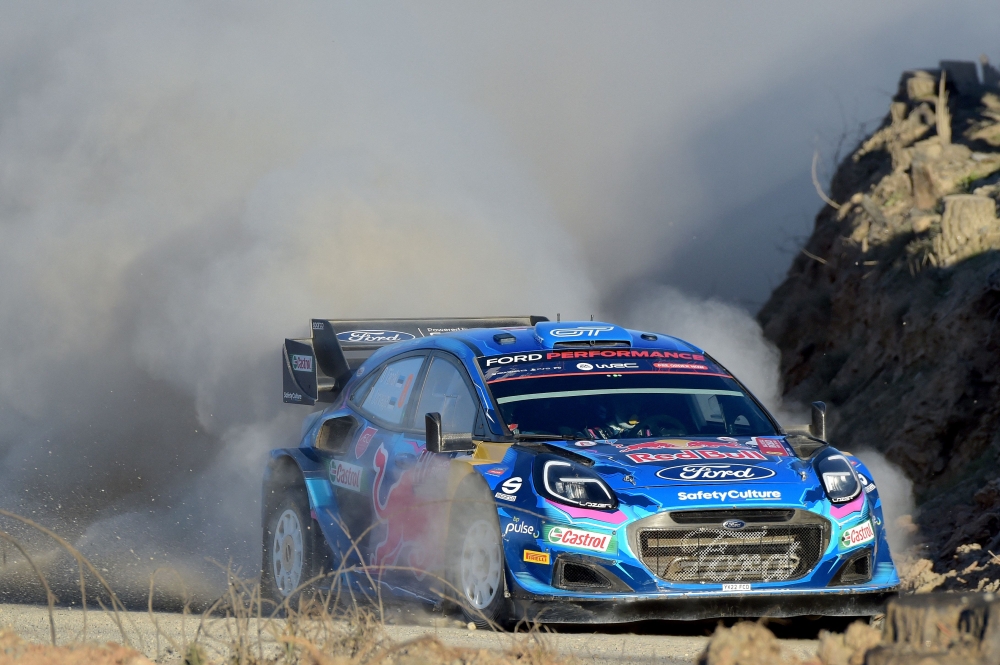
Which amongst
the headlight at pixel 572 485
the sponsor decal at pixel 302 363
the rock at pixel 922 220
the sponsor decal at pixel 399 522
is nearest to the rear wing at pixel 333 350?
the sponsor decal at pixel 302 363

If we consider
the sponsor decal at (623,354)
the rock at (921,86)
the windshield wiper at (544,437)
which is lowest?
the windshield wiper at (544,437)

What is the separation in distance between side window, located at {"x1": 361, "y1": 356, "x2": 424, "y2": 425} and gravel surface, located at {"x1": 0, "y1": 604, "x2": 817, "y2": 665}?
1.54 meters

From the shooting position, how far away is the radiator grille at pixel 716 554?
5.68m

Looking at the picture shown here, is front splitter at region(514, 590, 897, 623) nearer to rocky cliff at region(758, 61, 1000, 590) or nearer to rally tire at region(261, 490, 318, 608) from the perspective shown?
rocky cliff at region(758, 61, 1000, 590)

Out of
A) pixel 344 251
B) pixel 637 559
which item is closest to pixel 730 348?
pixel 344 251

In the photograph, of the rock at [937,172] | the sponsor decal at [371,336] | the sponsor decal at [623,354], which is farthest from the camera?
the rock at [937,172]

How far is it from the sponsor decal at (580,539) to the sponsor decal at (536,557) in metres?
0.06

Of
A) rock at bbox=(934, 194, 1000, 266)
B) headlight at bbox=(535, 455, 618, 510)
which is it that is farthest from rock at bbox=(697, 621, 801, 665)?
rock at bbox=(934, 194, 1000, 266)

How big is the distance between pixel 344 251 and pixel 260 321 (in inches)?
55.3

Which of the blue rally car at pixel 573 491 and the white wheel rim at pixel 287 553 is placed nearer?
the blue rally car at pixel 573 491

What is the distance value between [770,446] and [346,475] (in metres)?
2.42

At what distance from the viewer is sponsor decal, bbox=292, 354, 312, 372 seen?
8922mm

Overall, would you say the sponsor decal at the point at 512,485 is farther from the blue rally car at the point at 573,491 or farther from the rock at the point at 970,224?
the rock at the point at 970,224

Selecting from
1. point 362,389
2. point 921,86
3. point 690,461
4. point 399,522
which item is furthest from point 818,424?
point 921,86
